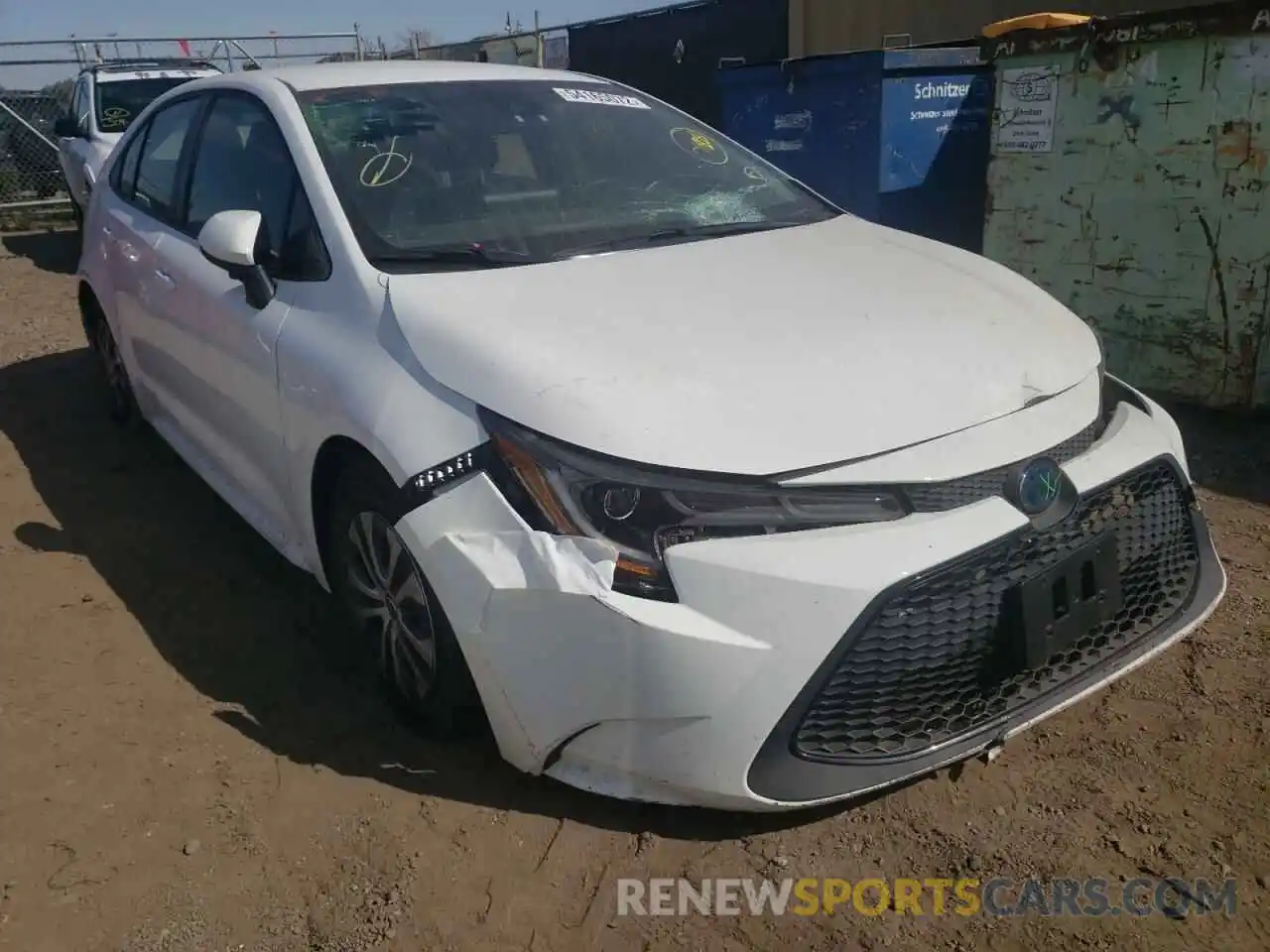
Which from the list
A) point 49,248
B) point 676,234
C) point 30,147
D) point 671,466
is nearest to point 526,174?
point 676,234

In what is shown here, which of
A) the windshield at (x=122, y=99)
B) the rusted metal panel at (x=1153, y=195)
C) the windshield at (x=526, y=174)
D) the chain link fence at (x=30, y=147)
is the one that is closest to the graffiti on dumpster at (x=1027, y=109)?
the rusted metal panel at (x=1153, y=195)

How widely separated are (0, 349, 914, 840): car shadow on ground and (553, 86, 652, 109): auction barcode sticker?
1835 mm

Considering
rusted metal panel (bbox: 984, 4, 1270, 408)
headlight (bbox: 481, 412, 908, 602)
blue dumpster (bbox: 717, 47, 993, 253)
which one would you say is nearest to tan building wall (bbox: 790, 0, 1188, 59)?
blue dumpster (bbox: 717, 47, 993, 253)

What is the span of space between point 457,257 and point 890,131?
397 cm

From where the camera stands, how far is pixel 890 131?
237 inches

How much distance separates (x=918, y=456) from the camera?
217cm

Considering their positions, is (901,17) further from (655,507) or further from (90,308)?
(655,507)

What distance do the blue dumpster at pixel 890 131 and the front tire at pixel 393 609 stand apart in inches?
166

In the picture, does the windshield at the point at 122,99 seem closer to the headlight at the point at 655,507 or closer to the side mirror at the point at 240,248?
the side mirror at the point at 240,248

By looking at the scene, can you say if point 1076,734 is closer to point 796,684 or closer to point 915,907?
point 915,907

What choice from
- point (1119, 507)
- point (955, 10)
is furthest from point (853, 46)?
point (1119, 507)

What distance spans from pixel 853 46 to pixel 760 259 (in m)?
8.96

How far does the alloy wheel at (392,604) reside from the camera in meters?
2.54

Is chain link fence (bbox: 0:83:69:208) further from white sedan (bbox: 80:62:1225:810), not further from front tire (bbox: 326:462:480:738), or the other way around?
front tire (bbox: 326:462:480:738)
